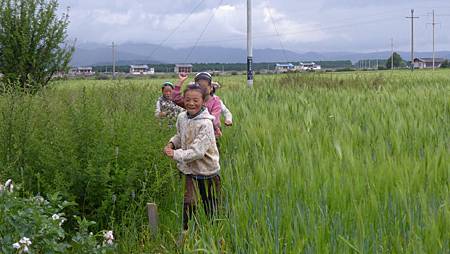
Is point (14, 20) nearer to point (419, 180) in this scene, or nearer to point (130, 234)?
point (130, 234)

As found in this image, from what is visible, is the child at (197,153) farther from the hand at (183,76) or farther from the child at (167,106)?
the child at (167,106)

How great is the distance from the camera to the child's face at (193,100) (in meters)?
4.48

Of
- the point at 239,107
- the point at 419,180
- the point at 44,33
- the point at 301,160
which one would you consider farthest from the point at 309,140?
the point at 44,33

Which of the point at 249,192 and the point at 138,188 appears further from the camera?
the point at 138,188

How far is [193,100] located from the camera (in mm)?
4480

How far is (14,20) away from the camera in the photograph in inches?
Answer: 472

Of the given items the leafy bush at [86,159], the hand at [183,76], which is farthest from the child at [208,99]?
the leafy bush at [86,159]

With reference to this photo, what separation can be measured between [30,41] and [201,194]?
8678 mm

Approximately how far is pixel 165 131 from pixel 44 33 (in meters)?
6.92

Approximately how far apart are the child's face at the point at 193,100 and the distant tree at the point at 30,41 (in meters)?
7.96

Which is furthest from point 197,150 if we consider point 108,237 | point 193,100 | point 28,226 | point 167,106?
point 167,106

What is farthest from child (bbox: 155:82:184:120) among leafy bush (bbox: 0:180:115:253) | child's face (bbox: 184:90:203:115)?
leafy bush (bbox: 0:180:115:253)

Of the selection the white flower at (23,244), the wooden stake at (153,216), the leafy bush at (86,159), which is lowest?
the wooden stake at (153,216)

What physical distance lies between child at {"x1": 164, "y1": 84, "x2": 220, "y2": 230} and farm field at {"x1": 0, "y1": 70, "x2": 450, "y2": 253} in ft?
0.48
